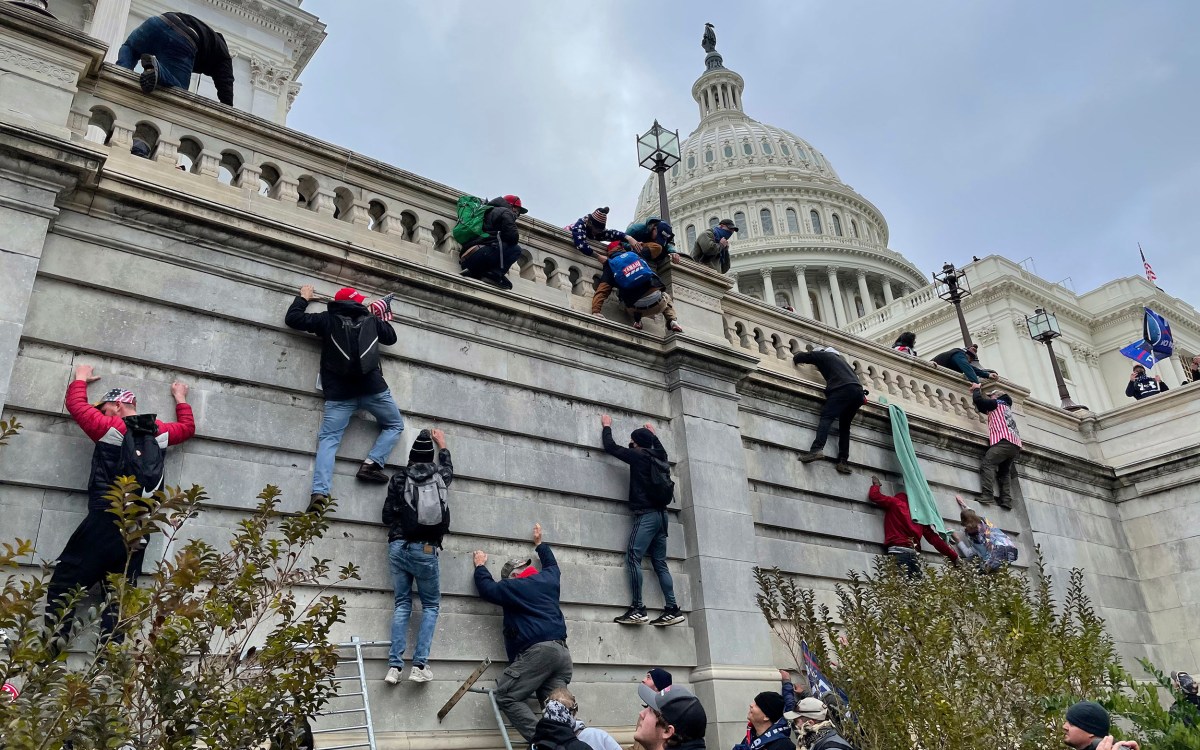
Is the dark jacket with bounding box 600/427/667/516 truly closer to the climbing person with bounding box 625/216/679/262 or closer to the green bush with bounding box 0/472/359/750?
the climbing person with bounding box 625/216/679/262

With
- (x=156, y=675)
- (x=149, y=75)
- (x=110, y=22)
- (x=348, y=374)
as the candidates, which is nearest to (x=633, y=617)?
(x=348, y=374)

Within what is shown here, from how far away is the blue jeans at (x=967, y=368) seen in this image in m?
20.0

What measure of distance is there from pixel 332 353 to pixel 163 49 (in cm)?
498

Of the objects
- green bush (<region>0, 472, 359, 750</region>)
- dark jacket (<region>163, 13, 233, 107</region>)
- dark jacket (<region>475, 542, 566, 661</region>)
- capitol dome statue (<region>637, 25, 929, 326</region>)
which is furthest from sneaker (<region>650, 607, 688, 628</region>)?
capitol dome statue (<region>637, 25, 929, 326</region>)

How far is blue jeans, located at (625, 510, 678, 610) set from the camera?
11.4 meters

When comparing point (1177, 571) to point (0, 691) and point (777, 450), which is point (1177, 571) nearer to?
point (777, 450)

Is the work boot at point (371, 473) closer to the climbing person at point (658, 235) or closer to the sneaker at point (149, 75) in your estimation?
the sneaker at point (149, 75)

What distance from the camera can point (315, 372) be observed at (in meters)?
10.3

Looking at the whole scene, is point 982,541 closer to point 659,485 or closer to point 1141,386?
point 659,485

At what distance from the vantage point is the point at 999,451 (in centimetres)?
1791

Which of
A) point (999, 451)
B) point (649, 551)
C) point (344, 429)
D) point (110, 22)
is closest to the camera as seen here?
point (344, 429)

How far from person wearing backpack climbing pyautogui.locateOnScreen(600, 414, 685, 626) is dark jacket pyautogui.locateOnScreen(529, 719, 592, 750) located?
16.4 feet

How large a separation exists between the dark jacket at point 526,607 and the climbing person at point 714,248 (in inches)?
274

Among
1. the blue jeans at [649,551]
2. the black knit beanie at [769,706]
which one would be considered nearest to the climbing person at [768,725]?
the black knit beanie at [769,706]
